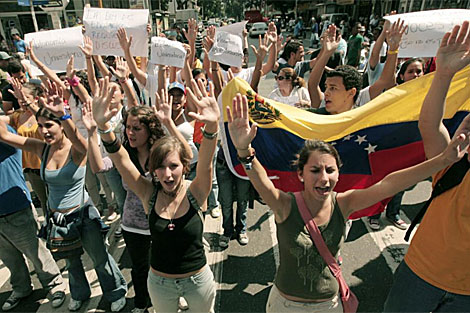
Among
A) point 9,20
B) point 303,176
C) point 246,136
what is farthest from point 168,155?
point 9,20

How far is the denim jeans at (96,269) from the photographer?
2990 mm

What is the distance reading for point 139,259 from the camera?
291cm

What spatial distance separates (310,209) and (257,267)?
6.42ft

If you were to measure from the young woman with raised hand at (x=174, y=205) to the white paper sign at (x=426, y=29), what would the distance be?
8.43 ft

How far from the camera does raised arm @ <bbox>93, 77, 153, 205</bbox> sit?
226cm

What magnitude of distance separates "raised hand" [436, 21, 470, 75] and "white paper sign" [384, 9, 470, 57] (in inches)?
72.1

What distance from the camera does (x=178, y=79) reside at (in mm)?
5652

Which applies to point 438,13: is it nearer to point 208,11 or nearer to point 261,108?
point 261,108

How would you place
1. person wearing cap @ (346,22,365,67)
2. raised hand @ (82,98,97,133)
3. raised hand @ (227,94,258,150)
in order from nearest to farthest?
raised hand @ (227,94,258,150) < raised hand @ (82,98,97,133) < person wearing cap @ (346,22,365,67)

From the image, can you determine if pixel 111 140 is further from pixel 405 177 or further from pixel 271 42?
pixel 271 42

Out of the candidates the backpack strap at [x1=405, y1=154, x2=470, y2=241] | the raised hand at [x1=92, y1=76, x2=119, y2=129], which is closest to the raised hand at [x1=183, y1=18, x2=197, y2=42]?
the raised hand at [x1=92, y1=76, x2=119, y2=129]

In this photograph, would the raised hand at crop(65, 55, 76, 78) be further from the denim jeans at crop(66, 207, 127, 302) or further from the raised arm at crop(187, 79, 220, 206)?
the raised arm at crop(187, 79, 220, 206)

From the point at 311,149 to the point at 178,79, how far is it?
13.5ft

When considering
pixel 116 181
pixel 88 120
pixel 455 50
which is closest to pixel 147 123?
pixel 88 120
